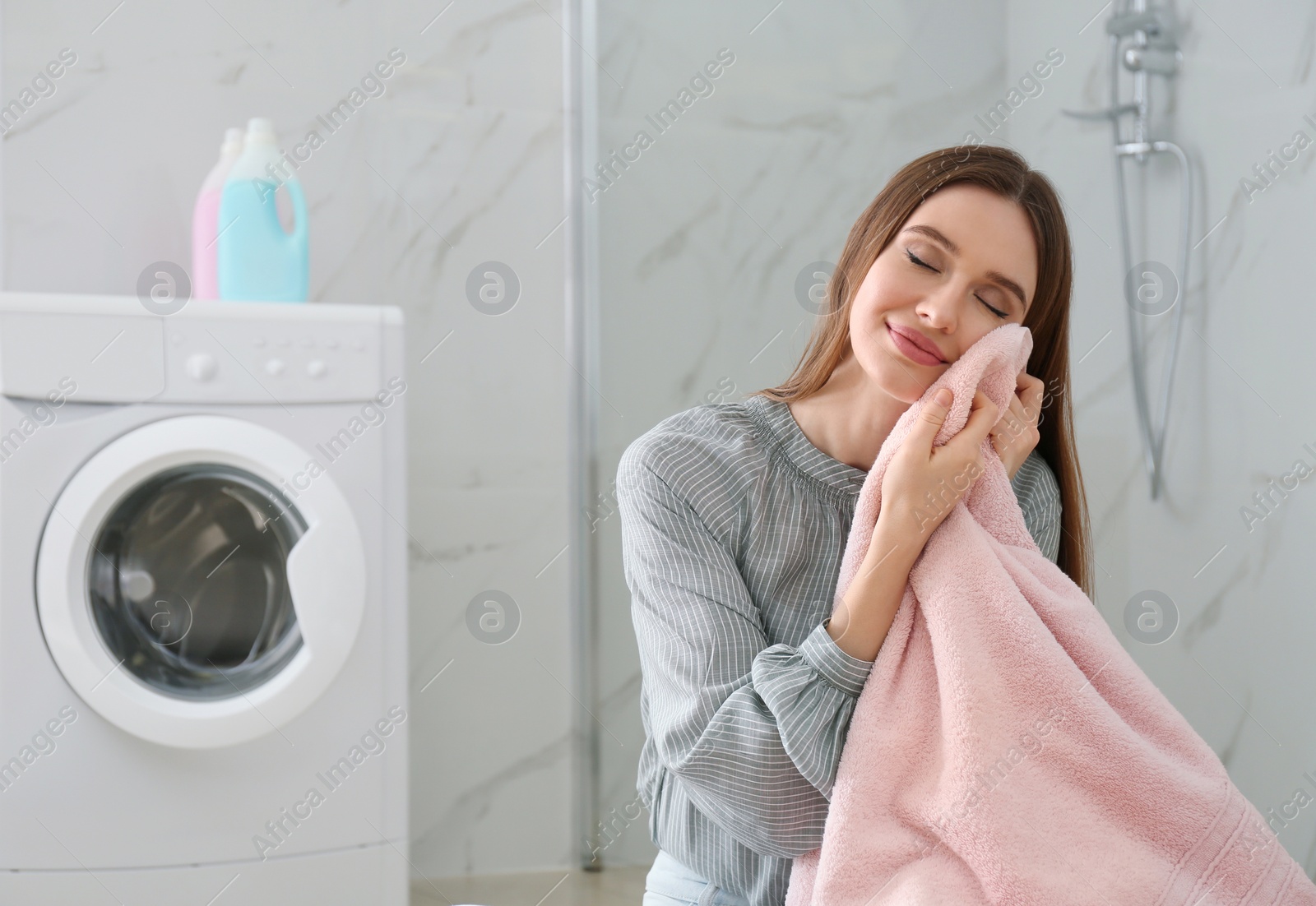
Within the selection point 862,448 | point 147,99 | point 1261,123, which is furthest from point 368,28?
point 1261,123

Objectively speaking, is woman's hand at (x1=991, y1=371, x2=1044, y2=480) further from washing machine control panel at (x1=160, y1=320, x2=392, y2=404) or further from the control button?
the control button

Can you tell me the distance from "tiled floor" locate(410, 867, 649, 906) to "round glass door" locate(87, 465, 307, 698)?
0.71 meters

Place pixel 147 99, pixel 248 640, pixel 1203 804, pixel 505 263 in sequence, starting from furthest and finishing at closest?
pixel 505 263 < pixel 147 99 < pixel 248 640 < pixel 1203 804

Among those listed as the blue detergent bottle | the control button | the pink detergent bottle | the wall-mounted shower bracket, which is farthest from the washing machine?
the wall-mounted shower bracket

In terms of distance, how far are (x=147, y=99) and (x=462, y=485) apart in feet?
2.94

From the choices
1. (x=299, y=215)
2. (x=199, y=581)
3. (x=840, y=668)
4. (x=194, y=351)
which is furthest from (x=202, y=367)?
(x=840, y=668)

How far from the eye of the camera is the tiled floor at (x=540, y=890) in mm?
1855

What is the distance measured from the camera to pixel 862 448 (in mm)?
990

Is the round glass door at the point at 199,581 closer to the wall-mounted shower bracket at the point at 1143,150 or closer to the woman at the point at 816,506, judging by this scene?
the woman at the point at 816,506

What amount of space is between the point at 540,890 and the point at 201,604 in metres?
0.88

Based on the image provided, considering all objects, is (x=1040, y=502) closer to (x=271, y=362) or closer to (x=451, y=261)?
(x=271, y=362)

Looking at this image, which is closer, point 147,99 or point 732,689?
point 732,689

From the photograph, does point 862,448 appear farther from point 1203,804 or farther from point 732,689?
point 1203,804

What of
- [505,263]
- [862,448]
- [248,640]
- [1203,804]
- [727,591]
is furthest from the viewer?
[505,263]
